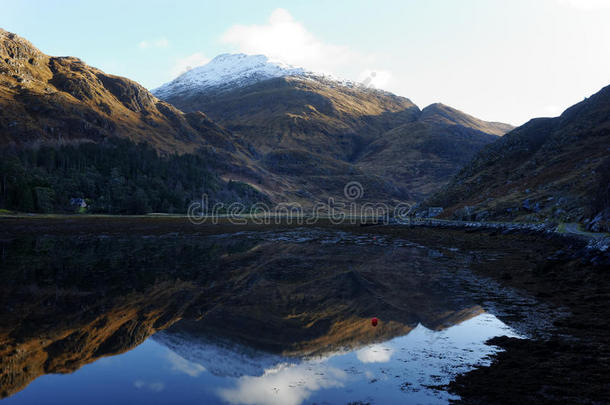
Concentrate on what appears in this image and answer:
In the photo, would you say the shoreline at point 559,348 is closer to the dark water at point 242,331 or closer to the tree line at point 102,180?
the dark water at point 242,331

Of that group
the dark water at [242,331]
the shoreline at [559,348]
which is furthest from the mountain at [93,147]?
the shoreline at [559,348]

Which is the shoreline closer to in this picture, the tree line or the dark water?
the dark water

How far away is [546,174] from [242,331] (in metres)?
68.6

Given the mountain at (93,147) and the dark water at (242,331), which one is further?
the mountain at (93,147)

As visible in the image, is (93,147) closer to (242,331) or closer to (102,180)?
(102,180)

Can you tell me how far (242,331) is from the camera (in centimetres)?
1350

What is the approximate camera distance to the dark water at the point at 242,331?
9.25 m

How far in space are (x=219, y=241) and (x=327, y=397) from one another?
38332mm

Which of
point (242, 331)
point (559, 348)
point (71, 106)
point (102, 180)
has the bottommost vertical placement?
point (242, 331)

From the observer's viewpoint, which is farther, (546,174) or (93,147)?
(93,147)

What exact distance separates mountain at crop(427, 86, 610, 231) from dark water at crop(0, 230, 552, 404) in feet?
78.2

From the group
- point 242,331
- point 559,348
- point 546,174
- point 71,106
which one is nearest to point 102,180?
point 71,106

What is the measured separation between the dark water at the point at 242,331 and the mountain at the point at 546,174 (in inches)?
939

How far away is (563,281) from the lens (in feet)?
65.5
